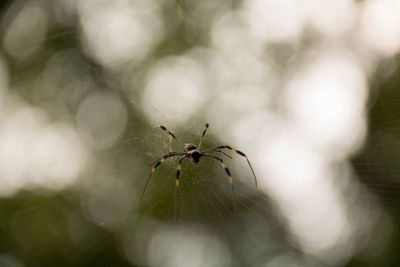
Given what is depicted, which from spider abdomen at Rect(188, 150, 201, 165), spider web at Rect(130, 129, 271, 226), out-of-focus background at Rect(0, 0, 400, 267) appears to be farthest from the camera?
out-of-focus background at Rect(0, 0, 400, 267)

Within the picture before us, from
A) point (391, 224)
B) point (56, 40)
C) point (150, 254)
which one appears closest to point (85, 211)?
point (150, 254)

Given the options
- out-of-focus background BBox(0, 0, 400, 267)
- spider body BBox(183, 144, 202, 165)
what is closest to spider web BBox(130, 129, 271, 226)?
out-of-focus background BBox(0, 0, 400, 267)

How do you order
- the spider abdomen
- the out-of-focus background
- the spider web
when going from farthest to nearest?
the out-of-focus background < the spider web < the spider abdomen

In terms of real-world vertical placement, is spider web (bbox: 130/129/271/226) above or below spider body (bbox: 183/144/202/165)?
below

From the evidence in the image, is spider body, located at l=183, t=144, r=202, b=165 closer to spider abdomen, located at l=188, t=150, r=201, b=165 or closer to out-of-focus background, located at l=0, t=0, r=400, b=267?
spider abdomen, located at l=188, t=150, r=201, b=165

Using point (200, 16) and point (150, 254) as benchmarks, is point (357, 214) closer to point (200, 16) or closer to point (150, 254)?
point (150, 254)

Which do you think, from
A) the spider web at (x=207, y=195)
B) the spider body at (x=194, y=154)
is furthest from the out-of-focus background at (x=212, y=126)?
the spider body at (x=194, y=154)

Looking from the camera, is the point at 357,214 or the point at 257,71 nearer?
the point at 357,214

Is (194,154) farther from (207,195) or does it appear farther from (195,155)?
(207,195)
